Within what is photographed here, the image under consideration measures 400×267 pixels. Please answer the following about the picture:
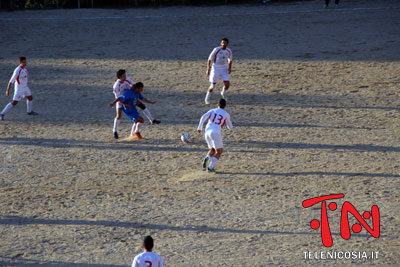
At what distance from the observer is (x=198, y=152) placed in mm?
13852

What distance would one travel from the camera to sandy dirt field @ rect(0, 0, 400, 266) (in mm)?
9320

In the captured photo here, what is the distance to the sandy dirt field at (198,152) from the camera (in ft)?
30.6

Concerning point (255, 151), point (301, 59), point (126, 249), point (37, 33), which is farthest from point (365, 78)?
point (37, 33)

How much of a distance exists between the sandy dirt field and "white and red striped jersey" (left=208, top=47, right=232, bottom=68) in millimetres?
1414

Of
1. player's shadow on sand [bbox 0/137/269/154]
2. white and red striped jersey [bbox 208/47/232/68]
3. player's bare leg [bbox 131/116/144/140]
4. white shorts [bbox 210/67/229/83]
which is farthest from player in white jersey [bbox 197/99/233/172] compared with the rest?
white shorts [bbox 210/67/229/83]

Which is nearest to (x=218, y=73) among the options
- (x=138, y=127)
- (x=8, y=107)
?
(x=138, y=127)

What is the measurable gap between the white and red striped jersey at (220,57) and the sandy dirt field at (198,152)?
1.41 m

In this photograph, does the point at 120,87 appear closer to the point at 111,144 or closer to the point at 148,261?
the point at 111,144

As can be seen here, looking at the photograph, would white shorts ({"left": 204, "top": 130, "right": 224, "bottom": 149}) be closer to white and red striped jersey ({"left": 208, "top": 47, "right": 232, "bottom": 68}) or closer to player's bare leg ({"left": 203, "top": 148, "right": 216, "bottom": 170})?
player's bare leg ({"left": 203, "top": 148, "right": 216, "bottom": 170})

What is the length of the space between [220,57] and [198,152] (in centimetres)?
479

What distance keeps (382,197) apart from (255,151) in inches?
152

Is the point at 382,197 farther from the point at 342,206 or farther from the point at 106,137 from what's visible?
the point at 106,137

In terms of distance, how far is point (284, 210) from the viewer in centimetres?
1044

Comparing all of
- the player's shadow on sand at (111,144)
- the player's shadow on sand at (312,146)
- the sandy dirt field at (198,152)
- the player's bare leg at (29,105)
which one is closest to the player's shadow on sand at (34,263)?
the sandy dirt field at (198,152)
